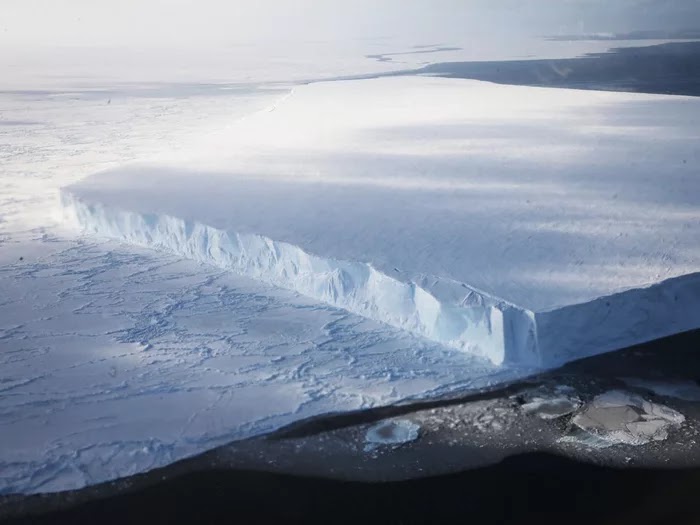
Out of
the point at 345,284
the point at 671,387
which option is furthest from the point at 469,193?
the point at 671,387

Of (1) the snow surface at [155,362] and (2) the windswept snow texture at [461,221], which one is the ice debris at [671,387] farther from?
(1) the snow surface at [155,362]

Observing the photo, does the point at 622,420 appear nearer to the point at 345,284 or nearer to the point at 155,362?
the point at 345,284

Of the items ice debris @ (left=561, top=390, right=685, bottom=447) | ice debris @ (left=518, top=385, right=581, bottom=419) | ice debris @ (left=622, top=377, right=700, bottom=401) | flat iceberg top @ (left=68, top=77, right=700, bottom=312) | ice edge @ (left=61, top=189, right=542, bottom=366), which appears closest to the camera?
ice debris @ (left=561, top=390, right=685, bottom=447)

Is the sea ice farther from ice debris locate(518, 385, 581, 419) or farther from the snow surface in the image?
the snow surface

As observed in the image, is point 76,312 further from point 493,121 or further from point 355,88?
point 355,88

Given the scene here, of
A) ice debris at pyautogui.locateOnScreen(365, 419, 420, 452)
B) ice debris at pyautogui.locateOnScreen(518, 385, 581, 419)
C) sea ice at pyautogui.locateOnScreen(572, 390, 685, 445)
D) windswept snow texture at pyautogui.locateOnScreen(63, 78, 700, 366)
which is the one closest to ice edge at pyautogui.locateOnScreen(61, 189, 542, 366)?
windswept snow texture at pyautogui.locateOnScreen(63, 78, 700, 366)

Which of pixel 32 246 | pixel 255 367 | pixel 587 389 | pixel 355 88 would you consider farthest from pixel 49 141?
pixel 587 389

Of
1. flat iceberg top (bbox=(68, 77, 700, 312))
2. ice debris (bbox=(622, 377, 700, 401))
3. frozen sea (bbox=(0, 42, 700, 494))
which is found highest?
flat iceberg top (bbox=(68, 77, 700, 312))
